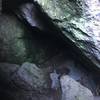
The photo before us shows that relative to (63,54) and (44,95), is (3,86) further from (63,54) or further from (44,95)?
(63,54)

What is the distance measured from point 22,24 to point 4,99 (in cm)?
86

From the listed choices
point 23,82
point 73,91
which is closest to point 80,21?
point 73,91

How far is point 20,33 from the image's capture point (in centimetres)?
289

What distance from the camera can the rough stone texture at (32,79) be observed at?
2744 millimetres

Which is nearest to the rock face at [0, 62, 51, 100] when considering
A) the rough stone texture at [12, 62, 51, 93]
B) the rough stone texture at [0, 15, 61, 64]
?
the rough stone texture at [12, 62, 51, 93]

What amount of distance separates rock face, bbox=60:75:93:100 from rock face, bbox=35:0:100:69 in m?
0.49

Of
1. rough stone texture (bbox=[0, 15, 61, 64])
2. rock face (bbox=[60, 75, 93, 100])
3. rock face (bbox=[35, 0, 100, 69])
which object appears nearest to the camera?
rock face (bbox=[35, 0, 100, 69])

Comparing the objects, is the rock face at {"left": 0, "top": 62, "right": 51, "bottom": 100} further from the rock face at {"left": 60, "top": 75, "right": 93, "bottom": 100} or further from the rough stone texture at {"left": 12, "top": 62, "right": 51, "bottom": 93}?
the rock face at {"left": 60, "top": 75, "right": 93, "bottom": 100}

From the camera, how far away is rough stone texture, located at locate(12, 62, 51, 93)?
2.74 metres

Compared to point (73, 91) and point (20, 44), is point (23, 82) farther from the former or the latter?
point (73, 91)

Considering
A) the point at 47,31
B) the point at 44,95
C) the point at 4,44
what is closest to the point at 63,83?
the point at 44,95

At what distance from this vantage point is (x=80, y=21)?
7.27ft

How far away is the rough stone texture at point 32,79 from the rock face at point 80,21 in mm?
668

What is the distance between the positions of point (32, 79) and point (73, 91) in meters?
0.47
